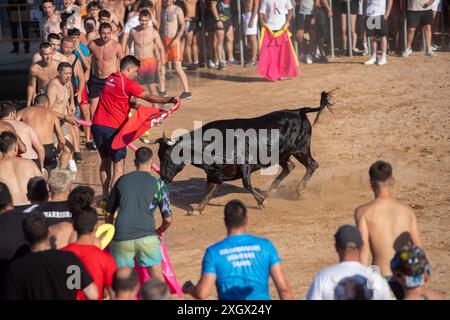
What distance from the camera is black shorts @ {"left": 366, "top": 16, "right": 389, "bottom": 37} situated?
20484 mm

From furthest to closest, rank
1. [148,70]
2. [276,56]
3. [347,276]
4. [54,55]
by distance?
1. [276,56]
2. [148,70]
3. [54,55]
4. [347,276]

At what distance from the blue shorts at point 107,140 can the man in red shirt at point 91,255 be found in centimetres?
492

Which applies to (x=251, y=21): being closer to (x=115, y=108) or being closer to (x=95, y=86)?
(x=95, y=86)

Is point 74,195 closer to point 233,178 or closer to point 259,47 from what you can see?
point 233,178

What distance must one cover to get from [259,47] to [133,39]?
4701 mm

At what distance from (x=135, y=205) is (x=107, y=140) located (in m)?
3.66

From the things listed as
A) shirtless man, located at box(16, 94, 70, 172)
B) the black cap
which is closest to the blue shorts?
shirtless man, located at box(16, 94, 70, 172)

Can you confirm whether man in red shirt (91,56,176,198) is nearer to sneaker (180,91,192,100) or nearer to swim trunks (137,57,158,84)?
swim trunks (137,57,158,84)

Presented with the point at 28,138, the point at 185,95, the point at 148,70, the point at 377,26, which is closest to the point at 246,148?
the point at 28,138

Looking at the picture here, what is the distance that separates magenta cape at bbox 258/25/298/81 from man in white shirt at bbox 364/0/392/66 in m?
1.73

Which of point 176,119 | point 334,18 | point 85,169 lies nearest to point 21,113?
point 85,169

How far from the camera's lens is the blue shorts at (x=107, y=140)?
12.6 m

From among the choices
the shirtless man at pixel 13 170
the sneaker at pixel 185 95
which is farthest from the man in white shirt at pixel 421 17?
the shirtless man at pixel 13 170

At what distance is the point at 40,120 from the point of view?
12.7 m
